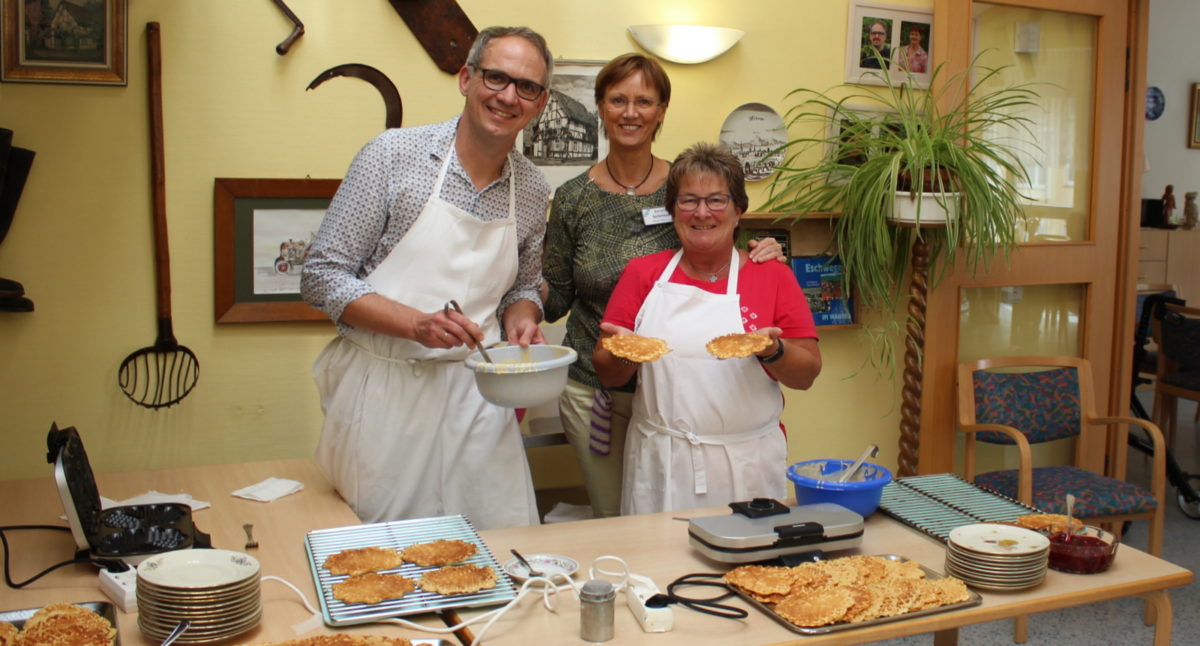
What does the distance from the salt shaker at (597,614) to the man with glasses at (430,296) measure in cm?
75

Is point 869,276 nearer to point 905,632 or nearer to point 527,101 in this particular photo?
point 527,101

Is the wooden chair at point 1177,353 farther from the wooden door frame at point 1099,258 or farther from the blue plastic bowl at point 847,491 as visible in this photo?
the blue plastic bowl at point 847,491

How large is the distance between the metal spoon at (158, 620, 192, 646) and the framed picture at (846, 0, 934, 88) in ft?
9.84

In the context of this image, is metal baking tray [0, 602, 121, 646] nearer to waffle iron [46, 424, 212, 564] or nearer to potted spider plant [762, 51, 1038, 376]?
waffle iron [46, 424, 212, 564]

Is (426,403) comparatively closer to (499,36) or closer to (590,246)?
(590,246)

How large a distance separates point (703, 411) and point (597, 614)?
933 mm

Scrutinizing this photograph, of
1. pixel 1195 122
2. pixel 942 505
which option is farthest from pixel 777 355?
pixel 1195 122

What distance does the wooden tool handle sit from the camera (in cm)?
271

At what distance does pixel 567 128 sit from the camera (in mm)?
3295

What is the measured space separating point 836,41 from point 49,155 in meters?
2.57

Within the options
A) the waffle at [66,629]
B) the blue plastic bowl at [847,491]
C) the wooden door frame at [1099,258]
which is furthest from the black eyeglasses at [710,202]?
the wooden door frame at [1099,258]

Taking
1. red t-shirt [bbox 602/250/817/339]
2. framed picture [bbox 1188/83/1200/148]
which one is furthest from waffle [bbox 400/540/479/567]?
framed picture [bbox 1188/83/1200/148]

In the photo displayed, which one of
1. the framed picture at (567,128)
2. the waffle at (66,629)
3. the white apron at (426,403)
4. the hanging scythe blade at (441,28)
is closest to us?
the waffle at (66,629)

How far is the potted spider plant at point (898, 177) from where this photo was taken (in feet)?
11.2
